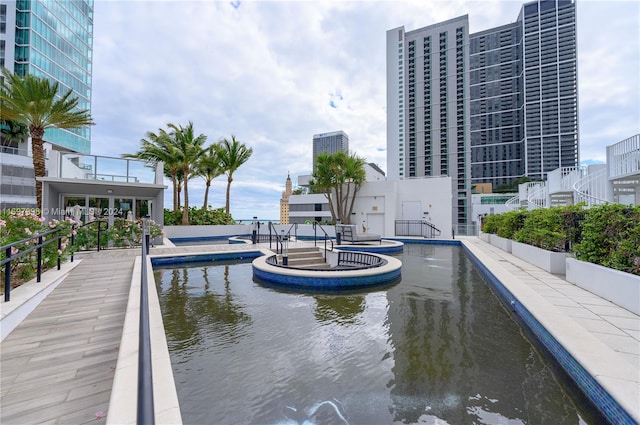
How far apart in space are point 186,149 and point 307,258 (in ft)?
40.9

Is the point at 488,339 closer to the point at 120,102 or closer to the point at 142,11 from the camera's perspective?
the point at 142,11

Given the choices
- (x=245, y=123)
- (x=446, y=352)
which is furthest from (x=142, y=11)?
(x=446, y=352)

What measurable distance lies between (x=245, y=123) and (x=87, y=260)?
44.5 ft

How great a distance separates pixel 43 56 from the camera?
2962cm

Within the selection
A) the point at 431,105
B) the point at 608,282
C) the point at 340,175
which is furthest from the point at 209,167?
the point at 431,105

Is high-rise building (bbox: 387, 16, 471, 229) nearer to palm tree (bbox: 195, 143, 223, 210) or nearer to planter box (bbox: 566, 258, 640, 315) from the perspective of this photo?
palm tree (bbox: 195, 143, 223, 210)

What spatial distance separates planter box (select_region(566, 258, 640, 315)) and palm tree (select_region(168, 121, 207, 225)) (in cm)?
1819

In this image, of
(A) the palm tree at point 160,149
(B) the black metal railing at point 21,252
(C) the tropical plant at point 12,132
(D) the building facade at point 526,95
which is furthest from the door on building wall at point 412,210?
(D) the building facade at point 526,95

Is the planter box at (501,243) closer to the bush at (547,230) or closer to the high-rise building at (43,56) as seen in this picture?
the bush at (547,230)

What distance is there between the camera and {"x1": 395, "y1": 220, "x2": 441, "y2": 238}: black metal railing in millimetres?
17703

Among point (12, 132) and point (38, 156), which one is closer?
point (38, 156)

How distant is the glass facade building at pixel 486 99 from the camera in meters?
49.8

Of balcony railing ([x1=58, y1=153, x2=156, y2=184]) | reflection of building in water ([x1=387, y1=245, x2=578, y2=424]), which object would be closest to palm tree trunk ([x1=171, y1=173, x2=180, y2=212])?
balcony railing ([x1=58, y1=153, x2=156, y2=184])

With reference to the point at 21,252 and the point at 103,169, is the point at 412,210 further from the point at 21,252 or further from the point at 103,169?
the point at 21,252
